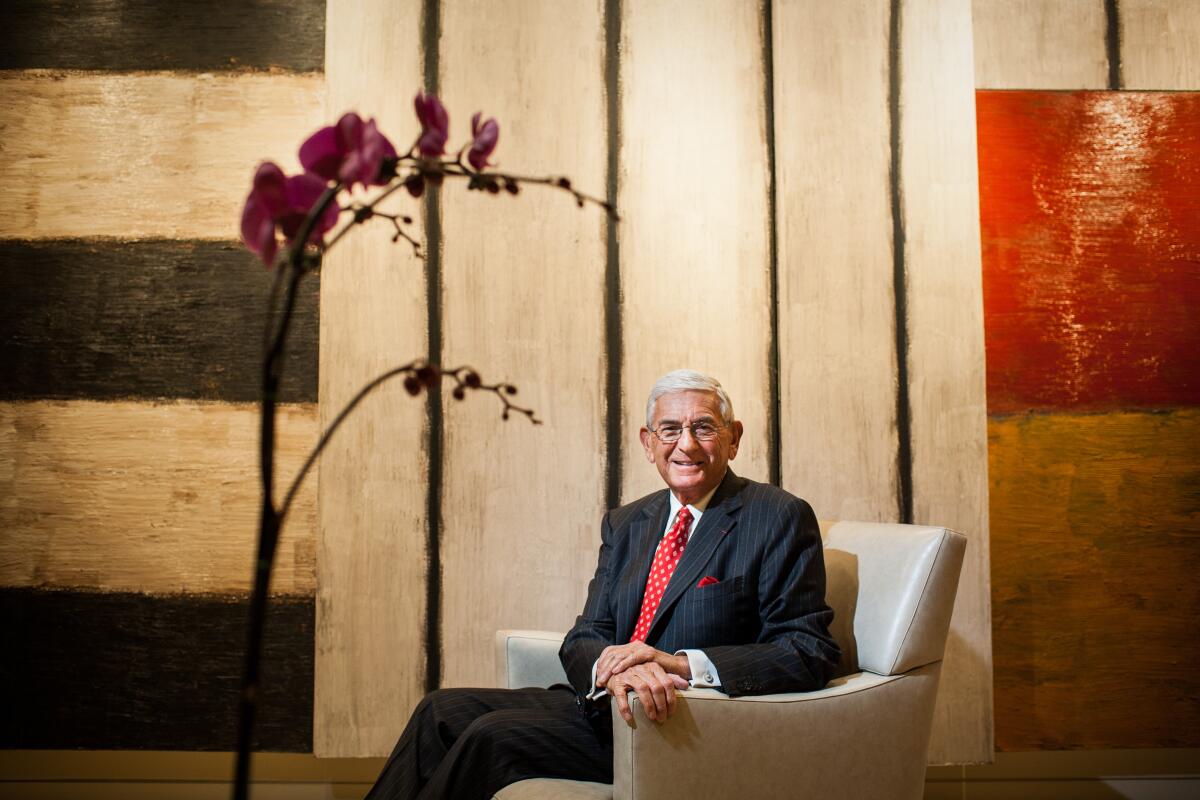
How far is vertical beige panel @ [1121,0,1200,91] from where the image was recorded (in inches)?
99.8

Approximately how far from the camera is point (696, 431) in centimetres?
198

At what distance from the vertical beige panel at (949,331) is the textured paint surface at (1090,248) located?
0.38 ft

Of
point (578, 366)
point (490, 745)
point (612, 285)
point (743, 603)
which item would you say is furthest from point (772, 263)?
point (490, 745)

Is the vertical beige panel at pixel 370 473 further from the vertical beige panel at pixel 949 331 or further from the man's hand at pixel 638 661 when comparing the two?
the vertical beige panel at pixel 949 331

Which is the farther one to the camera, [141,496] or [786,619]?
[141,496]

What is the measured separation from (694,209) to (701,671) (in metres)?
1.37

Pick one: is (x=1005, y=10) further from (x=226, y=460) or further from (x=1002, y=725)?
(x=226, y=460)

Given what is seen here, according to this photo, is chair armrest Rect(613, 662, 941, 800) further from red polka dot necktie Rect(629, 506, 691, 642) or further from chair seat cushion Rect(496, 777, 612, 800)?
red polka dot necktie Rect(629, 506, 691, 642)

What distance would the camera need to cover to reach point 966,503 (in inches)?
94.4

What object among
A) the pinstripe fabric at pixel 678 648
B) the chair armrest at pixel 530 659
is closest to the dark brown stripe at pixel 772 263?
the pinstripe fabric at pixel 678 648

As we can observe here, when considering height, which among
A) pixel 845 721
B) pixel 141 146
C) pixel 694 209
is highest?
pixel 141 146

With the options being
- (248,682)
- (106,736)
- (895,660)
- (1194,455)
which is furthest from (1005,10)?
(106,736)

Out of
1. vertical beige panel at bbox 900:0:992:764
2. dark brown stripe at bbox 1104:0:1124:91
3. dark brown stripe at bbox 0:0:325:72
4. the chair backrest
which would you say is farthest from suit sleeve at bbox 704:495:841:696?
dark brown stripe at bbox 0:0:325:72

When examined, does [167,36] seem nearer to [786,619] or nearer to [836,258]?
[836,258]
